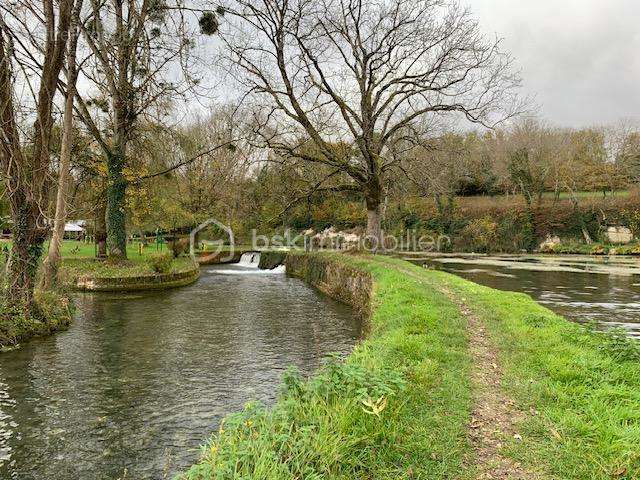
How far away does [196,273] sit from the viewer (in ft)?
75.7

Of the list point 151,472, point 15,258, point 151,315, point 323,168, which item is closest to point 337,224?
point 323,168

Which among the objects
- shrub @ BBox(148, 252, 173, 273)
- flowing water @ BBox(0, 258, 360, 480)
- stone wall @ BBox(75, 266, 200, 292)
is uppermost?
shrub @ BBox(148, 252, 173, 273)

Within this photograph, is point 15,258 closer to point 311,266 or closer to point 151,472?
point 151,472

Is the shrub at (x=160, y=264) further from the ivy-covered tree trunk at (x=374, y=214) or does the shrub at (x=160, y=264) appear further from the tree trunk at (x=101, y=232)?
the ivy-covered tree trunk at (x=374, y=214)

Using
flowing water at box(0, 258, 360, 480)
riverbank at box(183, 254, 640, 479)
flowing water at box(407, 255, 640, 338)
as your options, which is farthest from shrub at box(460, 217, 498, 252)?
riverbank at box(183, 254, 640, 479)

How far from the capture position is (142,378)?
7.68m

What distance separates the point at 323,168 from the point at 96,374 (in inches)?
685

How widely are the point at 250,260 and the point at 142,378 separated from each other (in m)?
25.1

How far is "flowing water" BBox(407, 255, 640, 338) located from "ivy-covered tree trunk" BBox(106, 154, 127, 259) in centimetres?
1592

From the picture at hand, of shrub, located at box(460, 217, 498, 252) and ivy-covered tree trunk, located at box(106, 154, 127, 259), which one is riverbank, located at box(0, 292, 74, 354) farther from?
shrub, located at box(460, 217, 498, 252)

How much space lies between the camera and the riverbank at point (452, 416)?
347 centimetres

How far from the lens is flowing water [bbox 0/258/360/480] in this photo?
5.05 m

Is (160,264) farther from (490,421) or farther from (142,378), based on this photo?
(490,421)

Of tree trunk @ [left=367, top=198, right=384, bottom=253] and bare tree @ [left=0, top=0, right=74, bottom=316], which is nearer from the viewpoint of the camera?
bare tree @ [left=0, top=0, right=74, bottom=316]
